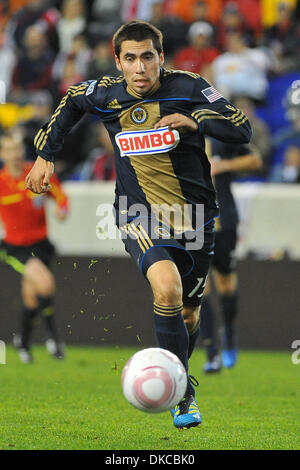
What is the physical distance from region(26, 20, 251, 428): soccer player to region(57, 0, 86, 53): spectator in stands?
32.4 ft

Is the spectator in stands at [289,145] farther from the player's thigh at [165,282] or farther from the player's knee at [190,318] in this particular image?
the player's thigh at [165,282]

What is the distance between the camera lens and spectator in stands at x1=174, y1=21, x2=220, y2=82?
13.6m

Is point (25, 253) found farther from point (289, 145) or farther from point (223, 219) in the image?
point (289, 145)

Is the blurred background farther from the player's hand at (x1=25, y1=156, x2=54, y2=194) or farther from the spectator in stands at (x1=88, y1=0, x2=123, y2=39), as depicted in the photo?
the player's hand at (x1=25, y1=156, x2=54, y2=194)

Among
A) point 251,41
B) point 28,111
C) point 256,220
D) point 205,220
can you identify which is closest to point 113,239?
point 256,220

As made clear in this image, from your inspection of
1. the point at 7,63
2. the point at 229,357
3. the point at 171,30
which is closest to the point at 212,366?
the point at 229,357

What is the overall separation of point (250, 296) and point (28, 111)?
4862 mm

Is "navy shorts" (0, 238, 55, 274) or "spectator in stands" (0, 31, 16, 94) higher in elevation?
"spectator in stands" (0, 31, 16, 94)

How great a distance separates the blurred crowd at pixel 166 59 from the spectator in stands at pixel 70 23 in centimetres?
2

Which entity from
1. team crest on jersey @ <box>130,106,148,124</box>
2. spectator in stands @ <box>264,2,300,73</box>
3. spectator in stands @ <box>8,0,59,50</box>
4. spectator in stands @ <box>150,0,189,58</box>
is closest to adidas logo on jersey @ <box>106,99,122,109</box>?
team crest on jersey @ <box>130,106,148,124</box>

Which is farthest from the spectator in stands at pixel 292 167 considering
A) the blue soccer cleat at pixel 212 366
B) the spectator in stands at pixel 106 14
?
the spectator in stands at pixel 106 14

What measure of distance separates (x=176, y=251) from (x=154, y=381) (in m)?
1.06

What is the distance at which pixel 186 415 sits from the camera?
5.54 meters

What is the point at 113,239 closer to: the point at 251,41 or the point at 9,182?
the point at 9,182
